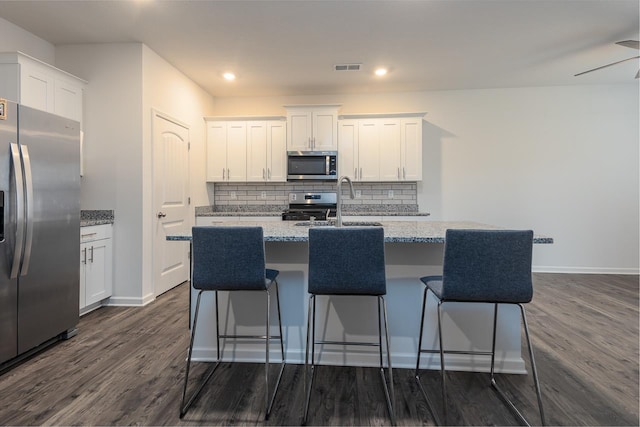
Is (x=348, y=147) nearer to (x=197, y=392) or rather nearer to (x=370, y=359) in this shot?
(x=370, y=359)

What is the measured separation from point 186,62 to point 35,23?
1322 mm

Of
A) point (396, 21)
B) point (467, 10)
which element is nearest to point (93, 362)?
point (396, 21)

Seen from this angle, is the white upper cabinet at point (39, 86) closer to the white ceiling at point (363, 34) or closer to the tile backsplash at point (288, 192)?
the white ceiling at point (363, 34)

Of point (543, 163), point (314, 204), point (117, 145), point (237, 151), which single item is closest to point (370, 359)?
point (314, 204)

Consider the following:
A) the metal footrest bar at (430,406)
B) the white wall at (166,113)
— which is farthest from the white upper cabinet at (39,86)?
the metal footrest bar at (430,406)

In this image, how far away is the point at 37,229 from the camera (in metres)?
2.22

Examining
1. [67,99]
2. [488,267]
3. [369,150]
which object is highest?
[67,99]

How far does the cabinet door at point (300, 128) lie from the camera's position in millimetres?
4660

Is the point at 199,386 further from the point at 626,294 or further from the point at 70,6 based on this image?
the point at 626,294

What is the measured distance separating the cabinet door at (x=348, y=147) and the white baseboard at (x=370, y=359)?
2.94 m

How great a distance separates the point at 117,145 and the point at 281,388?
2.88m

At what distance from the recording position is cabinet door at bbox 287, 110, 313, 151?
466 cm

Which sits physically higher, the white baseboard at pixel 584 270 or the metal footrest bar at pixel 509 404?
the white baseboard at pixel 584 270

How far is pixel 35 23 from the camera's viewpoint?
298 centimetres
